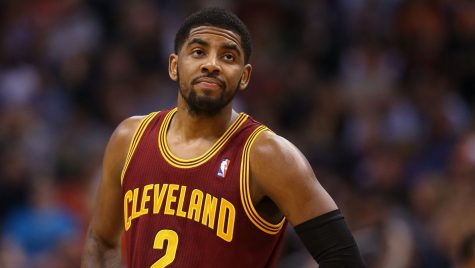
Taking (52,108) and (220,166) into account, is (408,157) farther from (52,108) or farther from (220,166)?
(220,166)

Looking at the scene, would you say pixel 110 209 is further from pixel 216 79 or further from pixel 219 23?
pixel 219 23

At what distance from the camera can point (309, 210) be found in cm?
430

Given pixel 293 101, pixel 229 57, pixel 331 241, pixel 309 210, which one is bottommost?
pixel 331 241

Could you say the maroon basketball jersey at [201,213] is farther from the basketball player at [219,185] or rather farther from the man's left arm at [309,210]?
the man's left arm at [309,210]

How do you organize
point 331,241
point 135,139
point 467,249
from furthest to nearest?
point 467,249, point 135,139, point 331,241

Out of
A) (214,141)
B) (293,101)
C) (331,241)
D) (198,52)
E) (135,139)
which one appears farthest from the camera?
(293,101)

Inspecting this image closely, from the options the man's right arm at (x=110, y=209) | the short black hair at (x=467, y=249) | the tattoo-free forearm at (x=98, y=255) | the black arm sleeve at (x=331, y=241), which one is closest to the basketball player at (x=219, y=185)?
the black arm sleeve at (x=331, y=241)

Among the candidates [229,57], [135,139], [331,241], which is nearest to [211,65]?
[229,57]

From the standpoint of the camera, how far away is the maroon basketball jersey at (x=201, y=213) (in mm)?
4414

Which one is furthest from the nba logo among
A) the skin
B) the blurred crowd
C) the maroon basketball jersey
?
the blurred crowd

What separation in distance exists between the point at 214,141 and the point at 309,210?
21.8 inches

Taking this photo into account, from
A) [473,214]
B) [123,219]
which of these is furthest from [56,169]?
[123,219]

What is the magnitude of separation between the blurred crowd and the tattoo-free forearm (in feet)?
9.52

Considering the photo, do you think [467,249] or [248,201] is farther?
[467,249]
